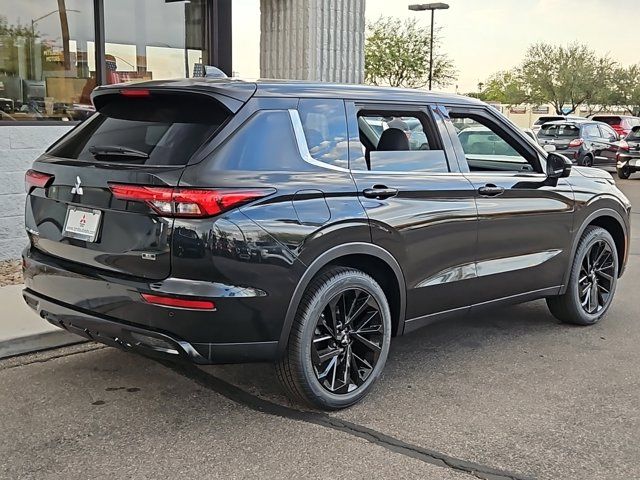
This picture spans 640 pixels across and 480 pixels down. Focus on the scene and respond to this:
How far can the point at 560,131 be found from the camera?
69.3 feet

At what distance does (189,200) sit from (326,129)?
3.37ft

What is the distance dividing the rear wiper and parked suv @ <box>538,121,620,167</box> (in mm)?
18115

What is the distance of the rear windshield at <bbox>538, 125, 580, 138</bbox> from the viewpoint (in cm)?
2088

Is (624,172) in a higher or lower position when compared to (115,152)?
lower

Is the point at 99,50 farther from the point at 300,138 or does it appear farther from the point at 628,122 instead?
the point at 628,122

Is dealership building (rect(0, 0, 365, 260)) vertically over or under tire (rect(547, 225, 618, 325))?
over

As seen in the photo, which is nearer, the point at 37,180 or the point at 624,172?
the point at 37,180

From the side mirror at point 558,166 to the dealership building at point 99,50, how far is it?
13.3 ft

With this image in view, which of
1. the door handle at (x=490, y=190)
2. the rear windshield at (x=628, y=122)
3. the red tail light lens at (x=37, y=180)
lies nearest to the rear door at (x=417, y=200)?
the door handle at (x=490, y=190)

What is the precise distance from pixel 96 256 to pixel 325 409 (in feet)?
4.93

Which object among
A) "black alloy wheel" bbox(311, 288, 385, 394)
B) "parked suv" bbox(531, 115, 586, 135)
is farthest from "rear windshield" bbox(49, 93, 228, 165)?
"parked suv" bbox(531, 115, 586, 135)

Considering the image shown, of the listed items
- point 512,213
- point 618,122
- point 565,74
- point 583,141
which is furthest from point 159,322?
point 565,74

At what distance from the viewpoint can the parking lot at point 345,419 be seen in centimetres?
355

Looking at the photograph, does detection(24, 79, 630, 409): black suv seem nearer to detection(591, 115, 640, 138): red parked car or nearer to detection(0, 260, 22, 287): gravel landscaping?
detection(0, 260, 22, 287): gravel landscaping
